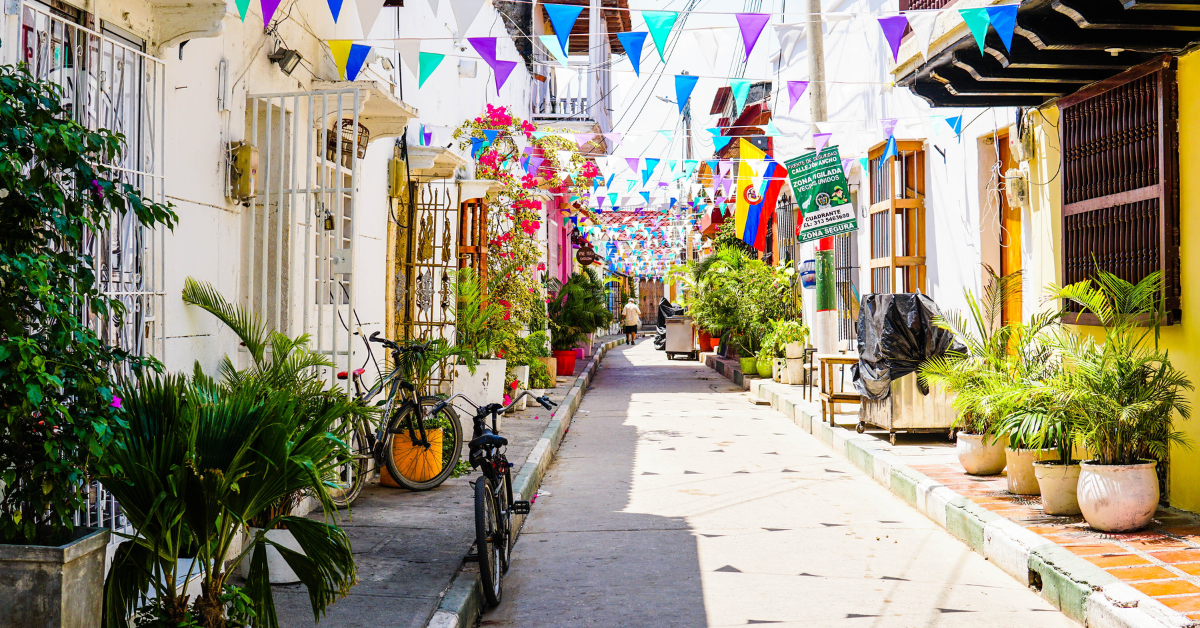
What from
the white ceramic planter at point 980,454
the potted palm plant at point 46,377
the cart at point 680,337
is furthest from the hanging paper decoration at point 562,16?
the cart at point 680,337

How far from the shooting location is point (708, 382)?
65.8ft

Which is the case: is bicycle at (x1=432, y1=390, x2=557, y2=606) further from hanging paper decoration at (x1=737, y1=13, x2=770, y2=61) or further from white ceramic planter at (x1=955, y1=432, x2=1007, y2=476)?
white ceramic planter at (x1=955, y1=432, x2=1007, y2=476)

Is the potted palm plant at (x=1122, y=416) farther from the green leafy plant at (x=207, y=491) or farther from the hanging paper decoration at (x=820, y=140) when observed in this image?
the hanging paper decoration at (x=820, y=140)

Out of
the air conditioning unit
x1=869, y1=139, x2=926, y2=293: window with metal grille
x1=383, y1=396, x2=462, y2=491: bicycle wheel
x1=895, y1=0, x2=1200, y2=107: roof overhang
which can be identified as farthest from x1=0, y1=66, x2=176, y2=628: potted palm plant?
x1=869, y1=139, x2=926, y2=293: window with metal grille

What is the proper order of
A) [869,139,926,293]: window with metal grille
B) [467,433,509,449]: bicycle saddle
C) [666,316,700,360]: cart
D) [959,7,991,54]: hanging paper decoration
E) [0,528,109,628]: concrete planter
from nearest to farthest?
[0,528,109,628]: concrete planter
[467,433,509,449]: bicycle saddle
[959,7,991,54]: hanging paper decoration
[869,139,926,293]: window with metal grille
[666,316,700,360]: cart

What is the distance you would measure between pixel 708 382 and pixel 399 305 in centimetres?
1052

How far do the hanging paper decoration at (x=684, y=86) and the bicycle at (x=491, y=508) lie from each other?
4451mm

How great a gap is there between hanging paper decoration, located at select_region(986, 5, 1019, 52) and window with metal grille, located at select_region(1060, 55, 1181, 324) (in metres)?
1.14

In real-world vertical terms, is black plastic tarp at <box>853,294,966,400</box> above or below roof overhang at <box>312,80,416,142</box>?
below

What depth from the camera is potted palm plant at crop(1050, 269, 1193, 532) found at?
5.87 metres

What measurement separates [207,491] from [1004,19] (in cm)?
590

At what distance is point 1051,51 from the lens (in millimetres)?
7117

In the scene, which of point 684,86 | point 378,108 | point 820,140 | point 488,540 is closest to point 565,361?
point 820,140

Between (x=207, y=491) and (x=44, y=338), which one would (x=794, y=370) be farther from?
(x=44, y=338)
